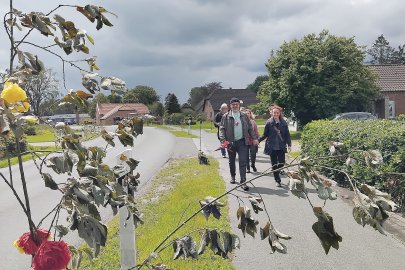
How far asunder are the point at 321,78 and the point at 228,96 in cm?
5836

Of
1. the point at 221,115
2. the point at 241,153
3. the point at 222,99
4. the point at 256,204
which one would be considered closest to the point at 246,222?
the point at 256,204

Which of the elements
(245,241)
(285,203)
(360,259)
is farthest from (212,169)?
(360,259)

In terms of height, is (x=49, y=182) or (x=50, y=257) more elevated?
(x=49, y=182)

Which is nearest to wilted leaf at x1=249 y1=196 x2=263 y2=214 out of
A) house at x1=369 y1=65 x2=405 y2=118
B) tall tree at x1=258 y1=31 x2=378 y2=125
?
tall tree at x1=258 y1=31 x2=378 y2=125

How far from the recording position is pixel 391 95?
4331 centimetres

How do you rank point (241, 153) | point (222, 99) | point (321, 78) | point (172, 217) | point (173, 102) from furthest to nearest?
point (222, 99) → point (173, 102) → point (321, 78) → point (241, 153) → point (172, 217)

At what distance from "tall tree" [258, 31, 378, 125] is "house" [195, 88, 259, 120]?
170 feet

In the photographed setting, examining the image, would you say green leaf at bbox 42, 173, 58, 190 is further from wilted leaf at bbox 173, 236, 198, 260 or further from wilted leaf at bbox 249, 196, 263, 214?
wilted leaf at bbox 249, 196, 263, 214

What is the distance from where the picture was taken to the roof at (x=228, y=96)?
85.0 metres

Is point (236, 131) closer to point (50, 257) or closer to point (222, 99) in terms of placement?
point (50, 257)

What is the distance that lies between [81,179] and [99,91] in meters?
0.37

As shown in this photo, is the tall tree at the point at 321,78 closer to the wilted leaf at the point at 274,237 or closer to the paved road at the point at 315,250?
the paved road at the point at 315,250

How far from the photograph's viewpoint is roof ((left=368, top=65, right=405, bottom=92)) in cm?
4371

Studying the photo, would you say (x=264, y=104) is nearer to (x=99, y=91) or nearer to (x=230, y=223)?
(x=230, y=223)
